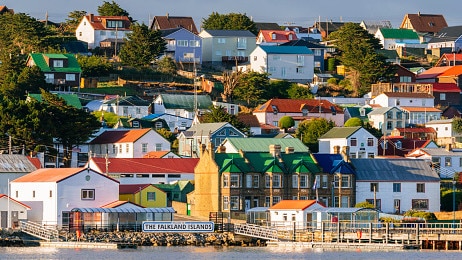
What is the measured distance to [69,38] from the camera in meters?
171

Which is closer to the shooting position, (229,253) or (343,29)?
(229,253)

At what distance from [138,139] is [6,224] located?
3301cm

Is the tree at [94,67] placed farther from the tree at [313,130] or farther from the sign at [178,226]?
the sign at [178,226]

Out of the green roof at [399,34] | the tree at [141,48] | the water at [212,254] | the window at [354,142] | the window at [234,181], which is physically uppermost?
the green roof at [399,34]

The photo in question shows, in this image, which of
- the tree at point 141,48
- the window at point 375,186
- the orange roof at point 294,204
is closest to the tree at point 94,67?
the tree at point 141,48

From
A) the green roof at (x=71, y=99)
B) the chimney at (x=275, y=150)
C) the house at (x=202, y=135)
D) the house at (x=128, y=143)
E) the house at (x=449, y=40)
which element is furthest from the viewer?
the house at (x=449, y=40)

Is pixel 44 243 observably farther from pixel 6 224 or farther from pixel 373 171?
pixel 373 171

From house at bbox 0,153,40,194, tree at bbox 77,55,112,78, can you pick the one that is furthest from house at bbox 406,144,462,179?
tree at bbox 77,55,112,78

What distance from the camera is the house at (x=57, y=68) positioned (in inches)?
5719

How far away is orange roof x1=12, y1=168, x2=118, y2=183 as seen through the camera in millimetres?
91875

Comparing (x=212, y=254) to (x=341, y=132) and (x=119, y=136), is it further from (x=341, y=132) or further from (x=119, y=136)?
(x=341, y=132)

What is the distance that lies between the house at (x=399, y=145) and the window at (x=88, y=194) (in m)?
39.3

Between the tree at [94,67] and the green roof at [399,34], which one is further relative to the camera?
the green roof at [399,34]

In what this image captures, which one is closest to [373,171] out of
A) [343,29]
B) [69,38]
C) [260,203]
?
[260,203]
